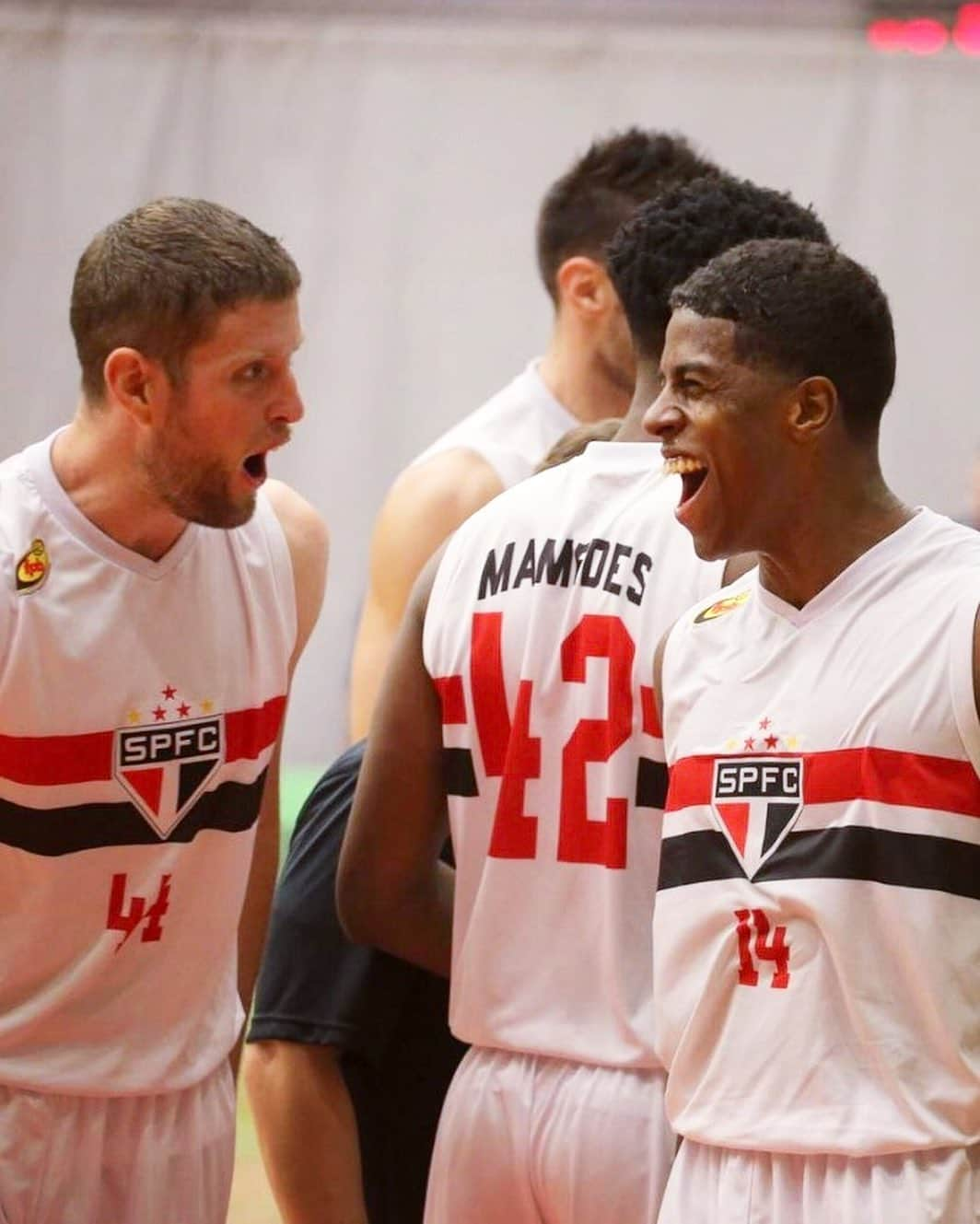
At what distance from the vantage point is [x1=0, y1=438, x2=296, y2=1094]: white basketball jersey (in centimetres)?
268

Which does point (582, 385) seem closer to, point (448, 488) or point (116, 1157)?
point (448, 488)

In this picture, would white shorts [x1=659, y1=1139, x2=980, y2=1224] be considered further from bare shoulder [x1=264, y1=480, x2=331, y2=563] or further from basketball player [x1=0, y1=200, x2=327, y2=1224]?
bare shoulder [x1=264, y1=480, x2=331, y2=563]

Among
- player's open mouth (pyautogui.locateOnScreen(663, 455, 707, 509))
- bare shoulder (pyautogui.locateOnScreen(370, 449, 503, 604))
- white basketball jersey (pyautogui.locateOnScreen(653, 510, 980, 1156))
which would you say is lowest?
white basketball jersey (pyautogui.locateOnScreen(653, 510, 980, 1156))

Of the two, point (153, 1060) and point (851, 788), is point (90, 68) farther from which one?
point (851, 788)

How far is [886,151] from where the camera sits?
691 centimetres

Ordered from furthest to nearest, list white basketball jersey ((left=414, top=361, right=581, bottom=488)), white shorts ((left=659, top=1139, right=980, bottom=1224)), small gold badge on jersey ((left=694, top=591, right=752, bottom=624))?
1. white basketball jersey ((left=414, top=361, right=581, bottom=488))
2. small gold badge on jersey ((left=694, top=591, right=752, bottom=624))
3. white shorts ((left=659, top=1139, right=980, bottom=1224))

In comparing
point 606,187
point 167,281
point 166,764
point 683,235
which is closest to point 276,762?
point 166,764

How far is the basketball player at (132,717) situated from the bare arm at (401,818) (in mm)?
191

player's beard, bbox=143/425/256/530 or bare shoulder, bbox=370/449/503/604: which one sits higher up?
bare shoulder, bbox=370/449/503/604

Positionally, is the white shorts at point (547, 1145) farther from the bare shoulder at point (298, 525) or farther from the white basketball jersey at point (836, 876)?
the bare shoulder at point (298, 525)

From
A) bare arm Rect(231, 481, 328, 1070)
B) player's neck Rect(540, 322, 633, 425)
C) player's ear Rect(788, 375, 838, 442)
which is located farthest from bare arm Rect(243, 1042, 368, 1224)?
player's neck Rect(540, 322, 633, 425)

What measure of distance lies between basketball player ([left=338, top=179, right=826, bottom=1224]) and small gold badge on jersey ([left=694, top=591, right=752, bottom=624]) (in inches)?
6.3

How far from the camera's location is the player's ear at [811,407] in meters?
2.49

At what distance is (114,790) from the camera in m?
2.71
